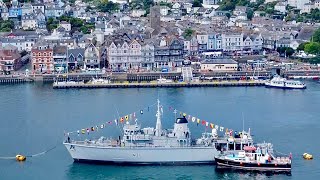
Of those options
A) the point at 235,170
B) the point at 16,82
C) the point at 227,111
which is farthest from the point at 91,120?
the point at 16,82

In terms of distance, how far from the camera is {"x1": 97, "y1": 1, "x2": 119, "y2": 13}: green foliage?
53469 mm

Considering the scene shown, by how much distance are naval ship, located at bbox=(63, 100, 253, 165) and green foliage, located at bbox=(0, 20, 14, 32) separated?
25110 millimetres

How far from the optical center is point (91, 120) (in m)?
24.9

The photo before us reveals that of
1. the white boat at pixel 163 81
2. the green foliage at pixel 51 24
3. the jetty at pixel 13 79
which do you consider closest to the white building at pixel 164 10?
the green foliage at pixel 51 24

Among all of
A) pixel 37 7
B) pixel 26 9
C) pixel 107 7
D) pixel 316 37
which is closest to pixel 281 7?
pixel 107 7

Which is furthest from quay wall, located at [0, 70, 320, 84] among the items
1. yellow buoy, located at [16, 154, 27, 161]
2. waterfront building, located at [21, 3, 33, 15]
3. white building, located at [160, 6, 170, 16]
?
white building, located at [160, 6, 170, 16]

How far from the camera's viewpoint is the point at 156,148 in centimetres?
2012

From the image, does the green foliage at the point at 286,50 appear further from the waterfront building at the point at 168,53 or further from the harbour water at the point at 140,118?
the harbour water at the point at 140,118

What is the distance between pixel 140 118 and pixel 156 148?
503 centimetres

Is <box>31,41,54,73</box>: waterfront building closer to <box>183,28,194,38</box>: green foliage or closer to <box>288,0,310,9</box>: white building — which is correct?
<box>183,28,194,38</box>: green foliage

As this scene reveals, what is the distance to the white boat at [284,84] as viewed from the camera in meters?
31.3

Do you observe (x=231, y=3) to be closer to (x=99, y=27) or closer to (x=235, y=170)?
(x=99, y=27)

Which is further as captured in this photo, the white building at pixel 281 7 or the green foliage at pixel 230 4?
the green foliage at pixel 230 4

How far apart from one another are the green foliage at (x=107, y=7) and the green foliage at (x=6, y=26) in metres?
8.34
